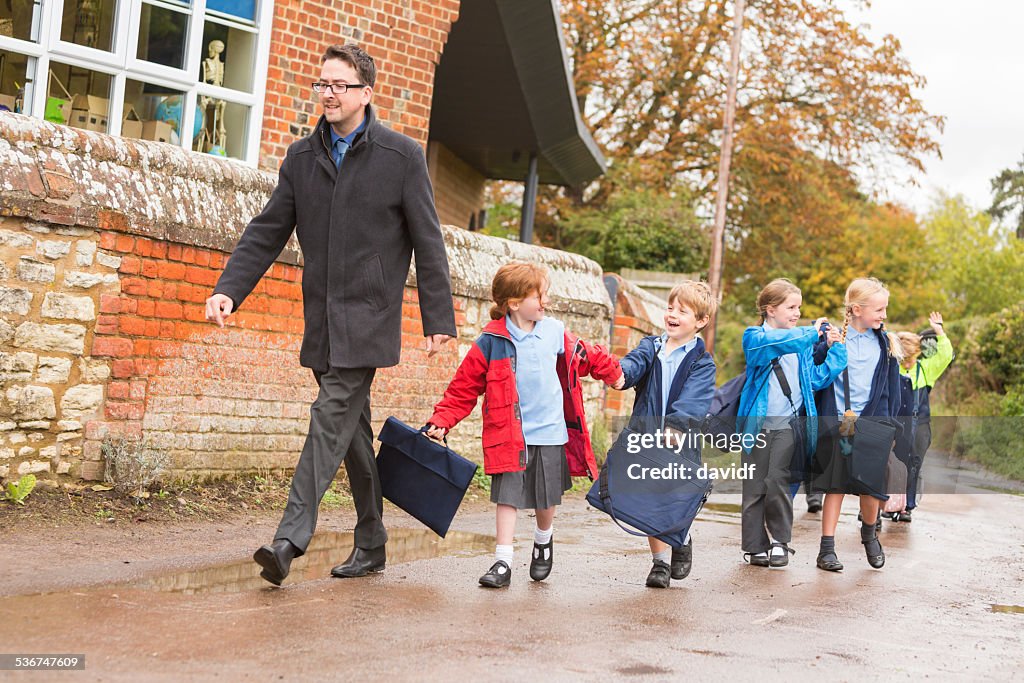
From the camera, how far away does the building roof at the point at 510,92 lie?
1260 centimetres

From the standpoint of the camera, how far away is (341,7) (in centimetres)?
988

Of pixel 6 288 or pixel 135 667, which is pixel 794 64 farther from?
pixel 135 667

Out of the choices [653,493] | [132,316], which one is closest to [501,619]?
[653,493]

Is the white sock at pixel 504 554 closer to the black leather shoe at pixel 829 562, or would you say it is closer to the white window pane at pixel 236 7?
the black leather shoe at pixel 829 562

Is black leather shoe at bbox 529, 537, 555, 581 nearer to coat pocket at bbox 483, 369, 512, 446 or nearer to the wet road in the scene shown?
the wet road

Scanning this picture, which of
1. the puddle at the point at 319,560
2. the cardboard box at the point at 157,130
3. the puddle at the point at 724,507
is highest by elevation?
the cardboard box at the point at 157,130

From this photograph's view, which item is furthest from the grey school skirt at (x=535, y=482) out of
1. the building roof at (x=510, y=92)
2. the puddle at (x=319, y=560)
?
the building roof at (x=510, y=92)

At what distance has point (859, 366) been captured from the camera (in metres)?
7.13

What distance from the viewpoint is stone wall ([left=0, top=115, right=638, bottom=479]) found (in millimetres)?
6125

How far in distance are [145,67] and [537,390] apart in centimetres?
484

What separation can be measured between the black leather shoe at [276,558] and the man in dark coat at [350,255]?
1.01 ft

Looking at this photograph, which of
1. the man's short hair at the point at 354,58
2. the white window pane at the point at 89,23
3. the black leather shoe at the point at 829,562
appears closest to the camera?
the man's short hair at the point at 354,58

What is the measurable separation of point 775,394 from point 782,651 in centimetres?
255

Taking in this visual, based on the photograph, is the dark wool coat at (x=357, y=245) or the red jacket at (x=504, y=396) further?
the red jacket at (x=504, y=396)
